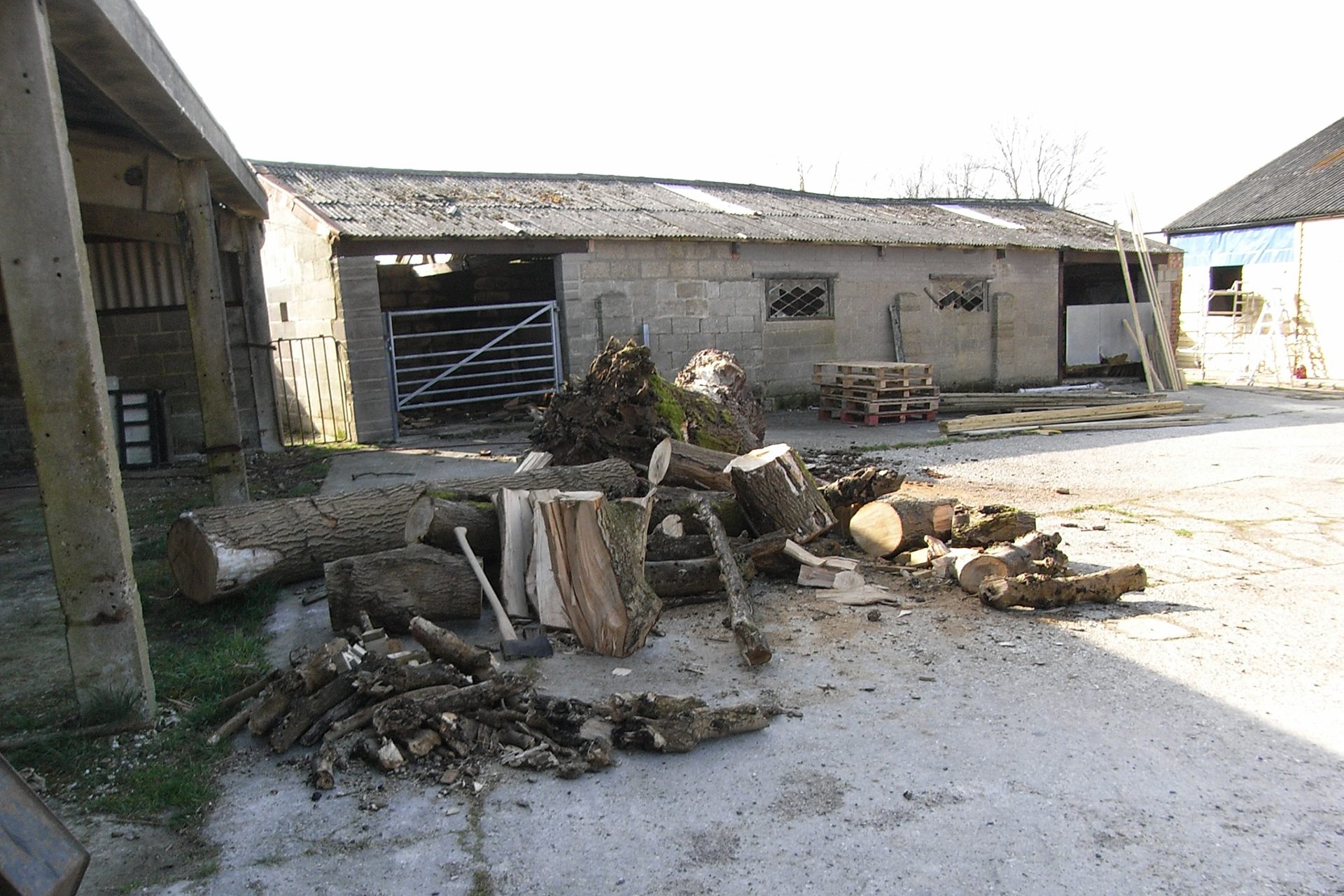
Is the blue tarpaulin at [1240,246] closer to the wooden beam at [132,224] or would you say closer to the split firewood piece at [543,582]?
the split firewood piece at [543,582]

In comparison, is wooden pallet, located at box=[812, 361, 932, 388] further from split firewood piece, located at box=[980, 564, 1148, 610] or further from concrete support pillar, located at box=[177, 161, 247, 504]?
concrete support pillar, located at box=[177, 161, 247, 504]

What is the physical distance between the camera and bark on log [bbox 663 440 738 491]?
7.12 meters

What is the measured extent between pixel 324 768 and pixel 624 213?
13.9 m

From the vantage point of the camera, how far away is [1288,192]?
2508cm

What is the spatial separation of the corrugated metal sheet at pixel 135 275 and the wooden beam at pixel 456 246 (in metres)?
2.13

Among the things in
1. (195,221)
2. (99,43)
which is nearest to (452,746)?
(99,43)

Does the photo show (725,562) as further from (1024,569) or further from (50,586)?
(50,586)

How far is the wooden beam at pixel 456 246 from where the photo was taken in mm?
12891

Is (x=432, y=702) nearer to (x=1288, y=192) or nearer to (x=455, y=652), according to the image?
(x=455, y=652)

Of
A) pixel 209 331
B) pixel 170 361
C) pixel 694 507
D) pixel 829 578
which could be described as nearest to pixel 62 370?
pixel 694 507

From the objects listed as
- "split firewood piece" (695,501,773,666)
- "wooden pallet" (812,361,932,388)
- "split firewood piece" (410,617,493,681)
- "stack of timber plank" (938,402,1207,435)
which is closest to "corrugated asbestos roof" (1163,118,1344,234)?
"stack of timber plank" (938,402,1207,435)

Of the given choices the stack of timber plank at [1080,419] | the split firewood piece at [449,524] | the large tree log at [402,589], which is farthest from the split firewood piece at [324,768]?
the stack of timber plank at [1080,419]

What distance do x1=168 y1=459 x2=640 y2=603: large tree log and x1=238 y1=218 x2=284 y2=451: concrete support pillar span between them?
24.2ft

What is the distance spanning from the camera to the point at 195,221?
7668 mm
